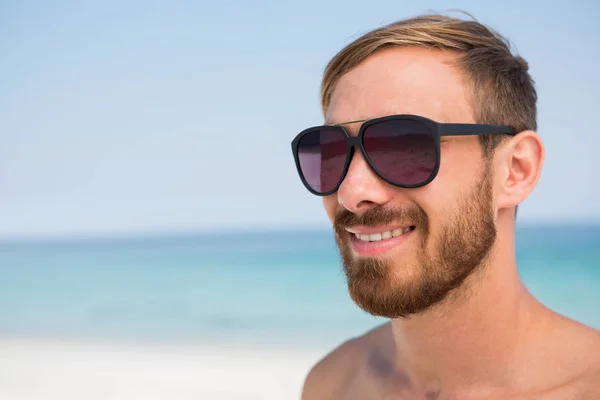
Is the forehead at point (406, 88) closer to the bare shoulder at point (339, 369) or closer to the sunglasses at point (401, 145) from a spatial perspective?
the sunglasses at point (401, 145)

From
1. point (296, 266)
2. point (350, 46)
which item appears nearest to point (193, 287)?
point (296, 266)

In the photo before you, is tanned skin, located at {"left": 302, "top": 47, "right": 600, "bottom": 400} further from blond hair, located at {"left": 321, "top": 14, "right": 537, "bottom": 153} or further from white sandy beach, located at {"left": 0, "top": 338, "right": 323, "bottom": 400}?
white sandy beach, located at {"left": 0, "top": 338, "right": 323, "bottom": 400}

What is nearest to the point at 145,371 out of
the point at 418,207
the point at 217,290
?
the point at 217,290

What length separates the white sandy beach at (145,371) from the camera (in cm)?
610

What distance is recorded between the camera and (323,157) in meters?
2.14

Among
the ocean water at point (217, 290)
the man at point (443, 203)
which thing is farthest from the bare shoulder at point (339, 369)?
the ocean water at point (217, 290)

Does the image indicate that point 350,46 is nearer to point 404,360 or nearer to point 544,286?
point 404,360

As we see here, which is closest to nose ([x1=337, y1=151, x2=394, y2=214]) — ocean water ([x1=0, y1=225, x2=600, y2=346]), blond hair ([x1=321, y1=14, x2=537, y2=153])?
blond hair ([x1=321, y1=14, x2=537, y2=153])

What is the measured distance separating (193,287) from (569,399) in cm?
1120

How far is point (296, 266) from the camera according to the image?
46.4 feet

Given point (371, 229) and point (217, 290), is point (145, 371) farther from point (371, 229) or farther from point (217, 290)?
point (371, 229)

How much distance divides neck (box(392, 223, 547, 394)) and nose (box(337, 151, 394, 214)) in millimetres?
434

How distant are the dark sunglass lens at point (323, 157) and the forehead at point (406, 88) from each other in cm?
7

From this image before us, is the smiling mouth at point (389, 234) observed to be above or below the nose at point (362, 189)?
below
